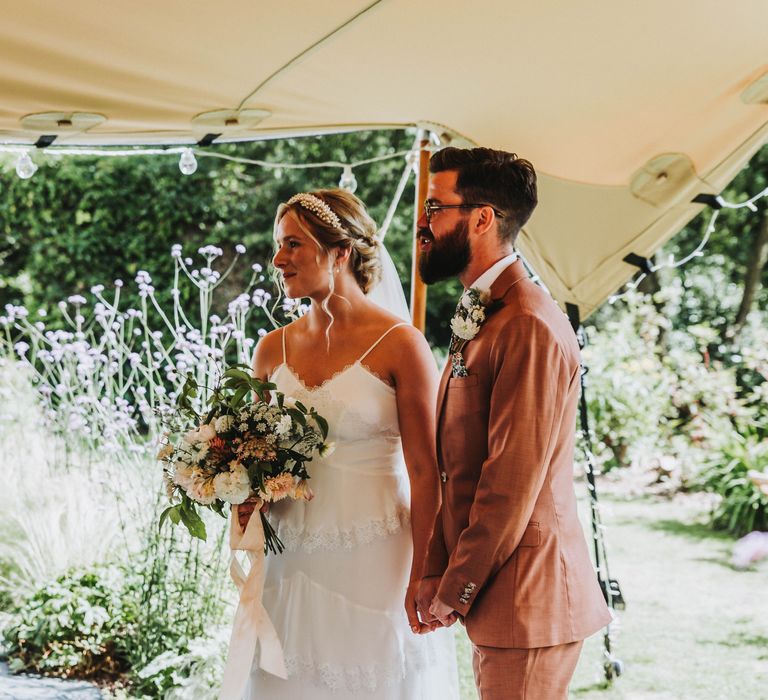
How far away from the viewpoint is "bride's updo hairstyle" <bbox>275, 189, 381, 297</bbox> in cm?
273

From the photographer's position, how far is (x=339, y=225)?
274 centimetres

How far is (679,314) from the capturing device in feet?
33.2

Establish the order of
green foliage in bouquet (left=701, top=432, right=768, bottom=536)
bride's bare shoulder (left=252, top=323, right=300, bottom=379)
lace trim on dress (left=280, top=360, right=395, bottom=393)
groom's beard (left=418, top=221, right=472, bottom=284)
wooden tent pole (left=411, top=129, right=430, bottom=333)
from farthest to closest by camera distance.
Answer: green foliage in bouquet (left=701, top=432, right=768, bottom=536) < wooden tent pole (left=411, top=129, right=430, bottom=333) < bride's bare shoulder (left=252, top=323, right=300, bottom=379) < lace trim on dress (left=280, top=360, right=395, bottom=393) < groom's beard (left=418, top=221, right=472, bottom=284)

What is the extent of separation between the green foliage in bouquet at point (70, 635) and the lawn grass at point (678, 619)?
169 cm

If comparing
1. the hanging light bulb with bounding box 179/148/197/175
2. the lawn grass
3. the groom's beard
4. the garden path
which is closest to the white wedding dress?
the groom's beard

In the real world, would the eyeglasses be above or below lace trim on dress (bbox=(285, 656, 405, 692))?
above

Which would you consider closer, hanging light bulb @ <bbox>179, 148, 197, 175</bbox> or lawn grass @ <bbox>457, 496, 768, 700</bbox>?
hanging light bulb @ <bbox>179, 148, 197, 175</bbox>

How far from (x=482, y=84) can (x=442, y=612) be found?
5.94ft

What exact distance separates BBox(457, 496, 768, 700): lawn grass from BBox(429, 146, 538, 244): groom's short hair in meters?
3.04

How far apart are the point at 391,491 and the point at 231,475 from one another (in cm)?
50

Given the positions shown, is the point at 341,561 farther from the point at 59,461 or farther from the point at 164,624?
the point at 59,461

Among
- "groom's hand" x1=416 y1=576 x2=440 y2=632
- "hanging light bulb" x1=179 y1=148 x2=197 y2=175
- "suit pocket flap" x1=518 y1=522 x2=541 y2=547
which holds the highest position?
"hanging light bulb" x1=179 y1=148 x2=197 y2=175

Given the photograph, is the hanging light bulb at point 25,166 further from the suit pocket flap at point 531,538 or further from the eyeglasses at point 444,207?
the suit pocket flap at point 531,538

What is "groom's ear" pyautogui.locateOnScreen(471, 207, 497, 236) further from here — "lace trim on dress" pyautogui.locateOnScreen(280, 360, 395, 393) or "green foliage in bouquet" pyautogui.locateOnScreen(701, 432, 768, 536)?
"green foliage in bouquet" pyautogui.locateOnScreen(701, 432, 768, 536)
